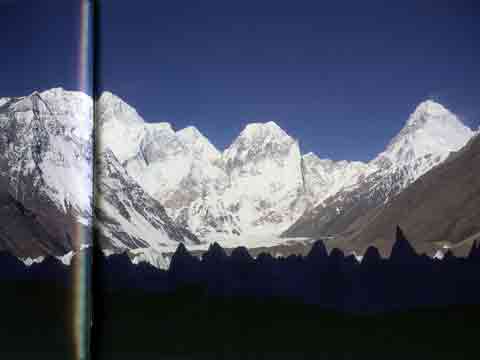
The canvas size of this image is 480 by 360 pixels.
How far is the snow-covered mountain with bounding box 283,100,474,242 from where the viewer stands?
4.39 metres

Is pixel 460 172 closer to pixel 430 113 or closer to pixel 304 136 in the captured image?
pixel 430 113

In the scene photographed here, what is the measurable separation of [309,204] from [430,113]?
152 cm

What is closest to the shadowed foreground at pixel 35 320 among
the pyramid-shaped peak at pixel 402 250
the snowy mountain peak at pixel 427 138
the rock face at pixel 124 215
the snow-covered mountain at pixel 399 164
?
the rock face at pixel 124 215

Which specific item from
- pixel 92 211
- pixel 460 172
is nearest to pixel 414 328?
pixel 460 172

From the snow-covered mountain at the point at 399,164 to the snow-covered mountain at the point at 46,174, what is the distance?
212 centimetres

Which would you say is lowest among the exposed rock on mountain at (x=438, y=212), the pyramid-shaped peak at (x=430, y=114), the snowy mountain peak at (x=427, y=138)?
the exposed rock on mountain at (x=438, y=212)

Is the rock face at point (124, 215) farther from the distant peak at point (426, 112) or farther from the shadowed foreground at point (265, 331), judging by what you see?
the distant peak at point (426, 112)

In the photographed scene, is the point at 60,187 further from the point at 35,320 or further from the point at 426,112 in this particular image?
the point at 426,112

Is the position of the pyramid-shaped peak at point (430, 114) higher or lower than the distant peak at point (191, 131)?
lower

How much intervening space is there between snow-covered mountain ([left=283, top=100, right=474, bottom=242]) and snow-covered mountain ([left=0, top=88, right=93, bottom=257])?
83.6 inches

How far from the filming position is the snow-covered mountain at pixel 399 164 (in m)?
4.39

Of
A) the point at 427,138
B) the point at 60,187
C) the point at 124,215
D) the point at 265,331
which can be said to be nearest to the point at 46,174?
the point at 60,187

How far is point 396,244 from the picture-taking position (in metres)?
4.34

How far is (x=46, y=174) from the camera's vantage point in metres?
5.57
